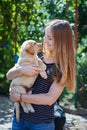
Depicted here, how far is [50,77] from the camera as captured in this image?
2.62 m

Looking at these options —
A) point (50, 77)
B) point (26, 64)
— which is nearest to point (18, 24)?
point (26, 64)

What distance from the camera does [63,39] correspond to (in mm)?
2570

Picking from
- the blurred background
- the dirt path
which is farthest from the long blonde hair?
the blurred background

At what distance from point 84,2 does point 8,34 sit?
2.20 metres

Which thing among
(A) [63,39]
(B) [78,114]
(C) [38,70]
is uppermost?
(A) [63,39]

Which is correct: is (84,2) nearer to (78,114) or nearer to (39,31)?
(39,31)

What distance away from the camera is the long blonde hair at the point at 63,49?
2572mm

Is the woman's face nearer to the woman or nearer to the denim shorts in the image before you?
the woman

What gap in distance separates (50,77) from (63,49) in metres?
0.19

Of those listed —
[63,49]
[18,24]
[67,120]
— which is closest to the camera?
[63,49]

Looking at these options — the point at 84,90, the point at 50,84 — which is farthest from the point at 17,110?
the point at 84,90

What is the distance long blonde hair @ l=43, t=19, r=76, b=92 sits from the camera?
2572 mm

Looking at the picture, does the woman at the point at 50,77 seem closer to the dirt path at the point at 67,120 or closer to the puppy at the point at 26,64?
the puppy at the point at 26,64

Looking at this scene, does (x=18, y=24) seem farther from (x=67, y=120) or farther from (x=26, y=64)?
(x=26, y=64)
